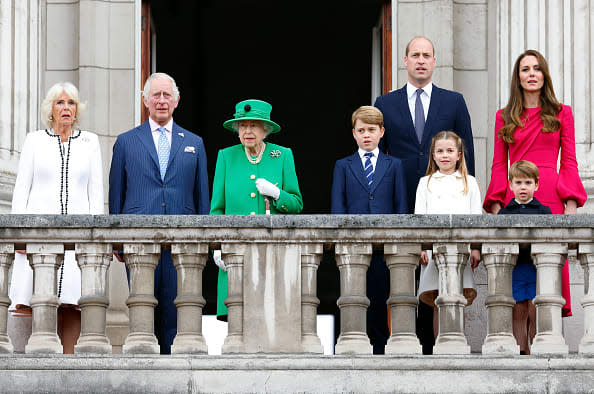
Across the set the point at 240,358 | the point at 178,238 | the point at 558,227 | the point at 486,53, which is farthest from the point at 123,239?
the point at 486,53

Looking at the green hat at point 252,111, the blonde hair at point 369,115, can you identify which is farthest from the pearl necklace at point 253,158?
the blonde hair at point 369,115

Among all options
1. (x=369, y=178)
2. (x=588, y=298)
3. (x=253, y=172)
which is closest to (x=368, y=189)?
(x=369, y=178)

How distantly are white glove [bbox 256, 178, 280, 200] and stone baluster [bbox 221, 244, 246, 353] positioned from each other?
2.18 ft

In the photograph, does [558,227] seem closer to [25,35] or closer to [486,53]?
[486,53]

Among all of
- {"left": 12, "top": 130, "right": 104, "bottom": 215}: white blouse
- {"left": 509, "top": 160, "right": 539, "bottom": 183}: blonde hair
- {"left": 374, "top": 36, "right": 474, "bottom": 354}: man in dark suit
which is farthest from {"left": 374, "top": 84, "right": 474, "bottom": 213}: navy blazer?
{"left": 12, "top": 130, "right": 104, "bottom": 215}: white blouse

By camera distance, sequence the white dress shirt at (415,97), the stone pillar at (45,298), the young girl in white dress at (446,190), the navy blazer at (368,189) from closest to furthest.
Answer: the stone pillar at (45,298) → the young girl in white dress at (446,190) → the navy blazer at (368,189) → the white dress shirt at (415,97)

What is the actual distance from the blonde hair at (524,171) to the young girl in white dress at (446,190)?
0.30m

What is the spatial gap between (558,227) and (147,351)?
8.75 feet

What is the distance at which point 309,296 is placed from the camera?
8875 millimetres

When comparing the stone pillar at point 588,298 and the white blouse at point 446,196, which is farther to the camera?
the white blouse at point 446,196

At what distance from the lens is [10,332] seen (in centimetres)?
968

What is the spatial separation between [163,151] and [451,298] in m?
2.28

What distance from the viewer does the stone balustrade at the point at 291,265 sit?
8.77 meters

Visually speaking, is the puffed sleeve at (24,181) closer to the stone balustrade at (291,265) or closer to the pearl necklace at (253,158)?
the stone balustrade at (291,265)
